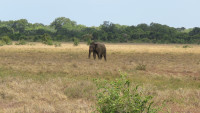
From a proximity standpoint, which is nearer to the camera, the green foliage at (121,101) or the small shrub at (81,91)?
the green foliage at (121,101)

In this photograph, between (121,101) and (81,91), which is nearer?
(121,101)

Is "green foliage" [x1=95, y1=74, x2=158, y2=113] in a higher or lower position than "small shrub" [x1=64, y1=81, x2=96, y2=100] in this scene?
higher

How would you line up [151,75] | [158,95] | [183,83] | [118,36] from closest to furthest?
[158,95] < [183,83] < [151,75] < [118,36]

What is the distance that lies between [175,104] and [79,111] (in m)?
2.66

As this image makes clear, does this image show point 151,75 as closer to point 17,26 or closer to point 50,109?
point 50,109

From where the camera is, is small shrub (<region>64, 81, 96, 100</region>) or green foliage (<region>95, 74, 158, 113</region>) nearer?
green foliage (<region>95, 74, 158, 113</region>)

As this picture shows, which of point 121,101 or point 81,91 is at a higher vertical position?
point 121,101

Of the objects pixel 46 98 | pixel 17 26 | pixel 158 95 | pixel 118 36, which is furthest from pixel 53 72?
pixel 17 26

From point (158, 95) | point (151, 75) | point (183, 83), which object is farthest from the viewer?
point (151, 75)

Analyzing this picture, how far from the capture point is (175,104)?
282 inches

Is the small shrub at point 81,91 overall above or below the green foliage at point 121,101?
below

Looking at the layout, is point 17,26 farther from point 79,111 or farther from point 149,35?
point 79,111

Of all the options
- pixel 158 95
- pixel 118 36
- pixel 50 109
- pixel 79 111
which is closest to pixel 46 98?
pixel 50 109

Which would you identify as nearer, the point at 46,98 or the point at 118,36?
the point at 46,98
